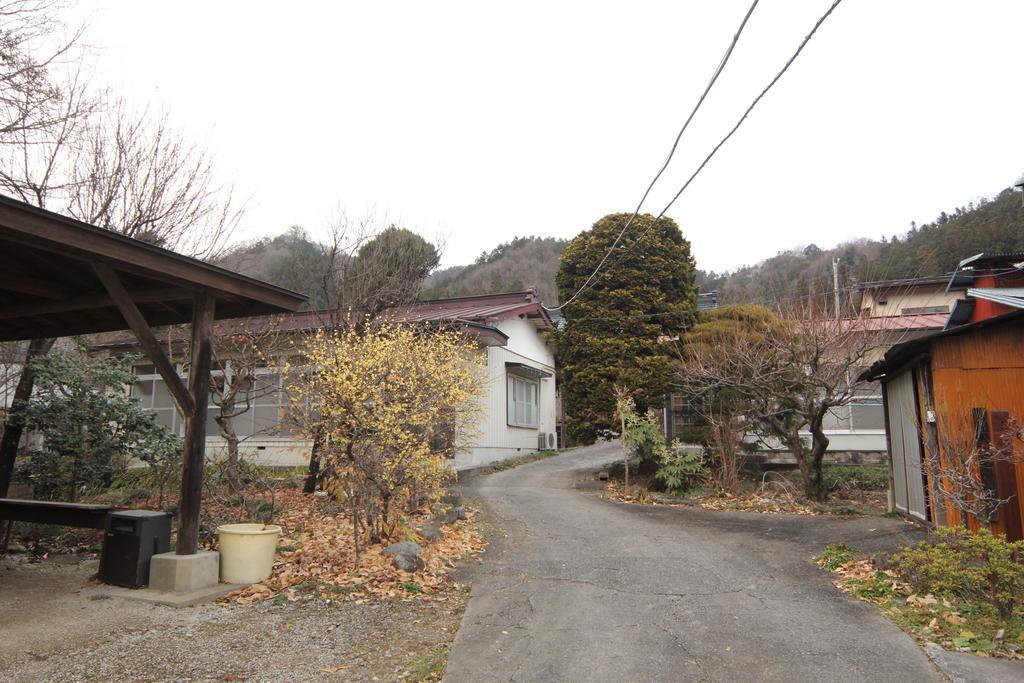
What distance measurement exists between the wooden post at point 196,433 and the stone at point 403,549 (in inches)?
72.9

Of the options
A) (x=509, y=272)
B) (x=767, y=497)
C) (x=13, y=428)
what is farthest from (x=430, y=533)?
(x=509, y=272)

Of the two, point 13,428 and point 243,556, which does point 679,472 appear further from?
point 13,428

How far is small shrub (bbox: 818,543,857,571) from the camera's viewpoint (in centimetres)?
693

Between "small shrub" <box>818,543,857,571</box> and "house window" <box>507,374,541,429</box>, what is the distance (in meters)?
10.0

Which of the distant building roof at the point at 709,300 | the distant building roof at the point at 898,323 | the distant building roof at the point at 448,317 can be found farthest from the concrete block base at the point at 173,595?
the distant building roof at the point at 709,300

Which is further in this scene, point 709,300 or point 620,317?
point 709,300

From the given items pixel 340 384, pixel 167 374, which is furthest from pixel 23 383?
pixel 340 384

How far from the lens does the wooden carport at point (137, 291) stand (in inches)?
199

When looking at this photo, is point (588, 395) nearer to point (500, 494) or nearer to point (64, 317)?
point (500, 494)

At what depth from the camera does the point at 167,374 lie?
240 inches

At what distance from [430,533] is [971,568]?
5309 mm

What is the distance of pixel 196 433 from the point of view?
629 cm

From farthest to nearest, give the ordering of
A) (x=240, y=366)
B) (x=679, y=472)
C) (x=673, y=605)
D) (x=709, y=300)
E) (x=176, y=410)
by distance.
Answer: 1. (x=709, y=300)
2. (x=176, y=410)
3. (x=679, y=472)
4. (x=240, y=366)
5. (x=673, y=605)

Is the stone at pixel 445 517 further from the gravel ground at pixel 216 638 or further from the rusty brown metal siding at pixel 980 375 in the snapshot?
the rusty brown metal siding at pixel 980 375
